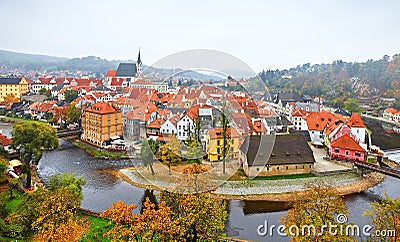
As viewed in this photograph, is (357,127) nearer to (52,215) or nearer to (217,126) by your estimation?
(217,126)

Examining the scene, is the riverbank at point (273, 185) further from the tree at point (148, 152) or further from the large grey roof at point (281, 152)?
the large grey roof at point (281, 152)

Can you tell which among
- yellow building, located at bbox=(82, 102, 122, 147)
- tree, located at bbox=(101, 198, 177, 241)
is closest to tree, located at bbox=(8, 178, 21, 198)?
yellow building, located at bbox=(82, 102, 122, 147)

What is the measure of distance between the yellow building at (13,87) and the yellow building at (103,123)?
21466 millimetres

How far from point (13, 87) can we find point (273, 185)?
3318 cm

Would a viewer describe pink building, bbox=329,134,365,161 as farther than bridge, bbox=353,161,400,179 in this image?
Yes

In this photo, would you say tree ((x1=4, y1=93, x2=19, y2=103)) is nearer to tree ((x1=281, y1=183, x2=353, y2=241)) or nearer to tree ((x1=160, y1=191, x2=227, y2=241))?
tree ((x1=160, y1=191, x2=227, y2=241))

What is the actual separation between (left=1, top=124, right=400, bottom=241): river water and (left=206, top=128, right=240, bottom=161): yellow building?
1.77 m

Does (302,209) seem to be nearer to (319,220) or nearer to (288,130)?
(319,220)

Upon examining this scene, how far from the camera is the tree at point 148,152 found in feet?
27.0

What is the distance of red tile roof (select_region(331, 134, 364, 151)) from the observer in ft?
43.1

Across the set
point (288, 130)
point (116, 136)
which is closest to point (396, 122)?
point (288, 130)

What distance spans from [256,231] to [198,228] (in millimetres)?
3563

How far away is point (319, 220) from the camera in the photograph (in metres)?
5.16

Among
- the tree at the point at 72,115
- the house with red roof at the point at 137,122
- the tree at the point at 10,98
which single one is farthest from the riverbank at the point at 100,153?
the tree at the point at 10,98
